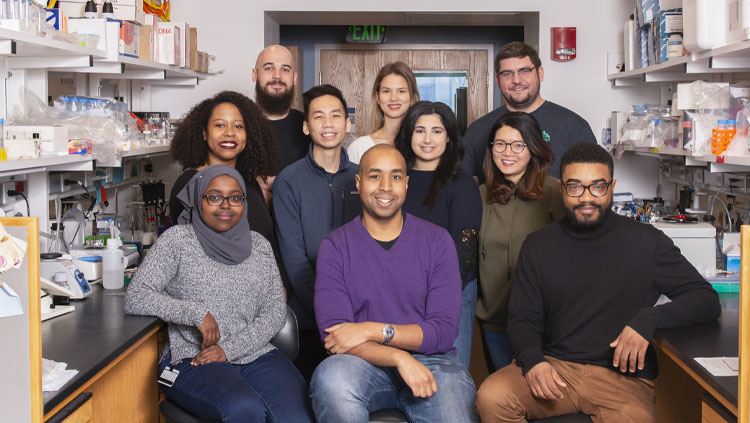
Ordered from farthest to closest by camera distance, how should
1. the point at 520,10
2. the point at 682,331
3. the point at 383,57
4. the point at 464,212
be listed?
the point at 383,57 → the point at 520,10 → the point at 464,212 → the point at 682,331

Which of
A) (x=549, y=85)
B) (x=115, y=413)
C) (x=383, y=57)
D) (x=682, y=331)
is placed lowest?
(x=115, y=413)

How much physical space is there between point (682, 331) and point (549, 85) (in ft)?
10.0

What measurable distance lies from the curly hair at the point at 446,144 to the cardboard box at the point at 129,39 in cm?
135

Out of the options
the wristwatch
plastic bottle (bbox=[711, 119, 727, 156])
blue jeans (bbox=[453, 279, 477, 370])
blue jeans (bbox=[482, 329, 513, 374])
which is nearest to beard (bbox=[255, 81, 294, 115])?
blue jeans (bbox=[453, 279, 477, 370])

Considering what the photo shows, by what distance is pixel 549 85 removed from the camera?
200 inches

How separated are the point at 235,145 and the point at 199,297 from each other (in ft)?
2.52

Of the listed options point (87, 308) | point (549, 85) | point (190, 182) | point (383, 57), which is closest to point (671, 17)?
point (549, 85)

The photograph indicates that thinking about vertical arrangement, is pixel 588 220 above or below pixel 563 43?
below

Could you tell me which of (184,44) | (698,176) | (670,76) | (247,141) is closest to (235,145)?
(247,141)

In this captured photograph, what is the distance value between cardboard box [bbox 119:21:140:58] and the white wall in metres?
1.60

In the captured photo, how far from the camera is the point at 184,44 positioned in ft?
13.6

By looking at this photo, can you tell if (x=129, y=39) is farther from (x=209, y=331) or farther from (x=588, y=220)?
(x=588, y=220)

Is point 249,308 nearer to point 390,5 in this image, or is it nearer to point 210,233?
point 210,233

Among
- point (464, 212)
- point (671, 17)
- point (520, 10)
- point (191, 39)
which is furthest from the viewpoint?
point (520, 10)
